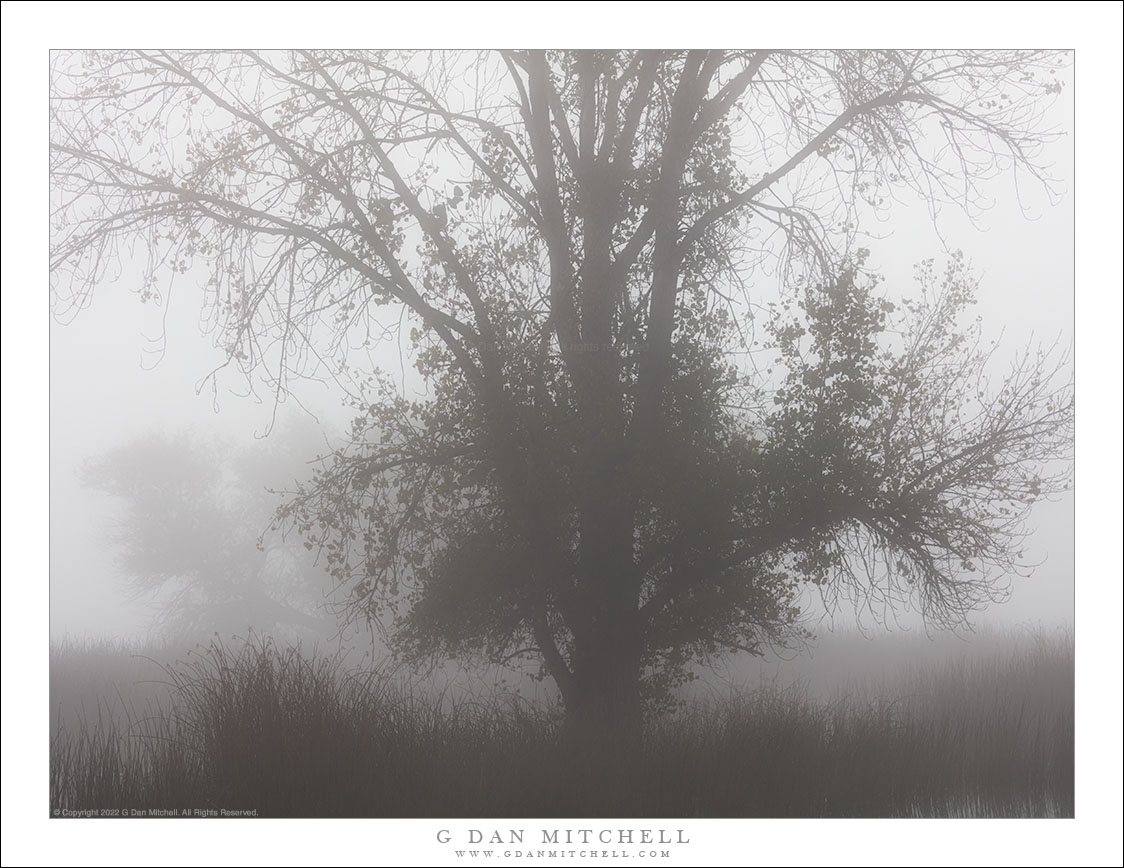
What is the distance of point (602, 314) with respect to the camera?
488 centimetres

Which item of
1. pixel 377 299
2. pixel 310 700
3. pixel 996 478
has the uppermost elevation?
pixel 377 299

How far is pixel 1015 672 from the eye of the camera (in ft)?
16.0

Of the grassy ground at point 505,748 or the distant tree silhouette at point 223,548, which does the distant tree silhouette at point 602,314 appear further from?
the grassy ground at point 505,748

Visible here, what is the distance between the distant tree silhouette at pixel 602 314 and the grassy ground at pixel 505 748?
31cm

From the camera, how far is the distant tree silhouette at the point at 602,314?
4781 mm

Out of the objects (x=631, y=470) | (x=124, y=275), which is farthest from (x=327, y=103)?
(x=631, y=470)

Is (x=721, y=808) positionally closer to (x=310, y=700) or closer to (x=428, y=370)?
(x=310, y=700)

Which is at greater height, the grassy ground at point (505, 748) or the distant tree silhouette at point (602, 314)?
the distant tree silhouette at point (602, 314)

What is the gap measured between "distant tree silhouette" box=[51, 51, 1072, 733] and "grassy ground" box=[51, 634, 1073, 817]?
0.31 m

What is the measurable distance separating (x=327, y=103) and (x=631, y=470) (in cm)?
255

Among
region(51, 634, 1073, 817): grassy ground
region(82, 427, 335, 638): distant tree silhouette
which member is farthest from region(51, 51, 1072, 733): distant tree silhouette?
region(51, 634, 1073, 817): grassy ground

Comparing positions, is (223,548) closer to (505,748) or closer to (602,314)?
(505,748)

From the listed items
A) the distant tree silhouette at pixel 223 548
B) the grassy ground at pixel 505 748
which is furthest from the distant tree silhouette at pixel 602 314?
the grassy ground at pixel 505 748

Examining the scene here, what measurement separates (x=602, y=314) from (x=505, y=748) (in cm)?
226
